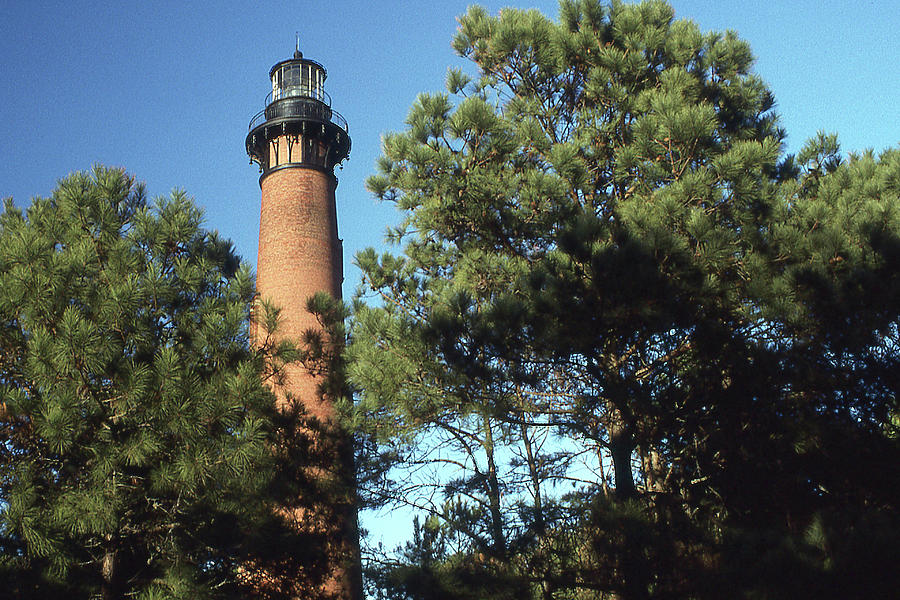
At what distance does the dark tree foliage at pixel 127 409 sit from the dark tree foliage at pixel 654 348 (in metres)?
1.55

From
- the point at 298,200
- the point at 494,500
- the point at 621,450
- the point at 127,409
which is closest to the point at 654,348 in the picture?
the point at 621,450

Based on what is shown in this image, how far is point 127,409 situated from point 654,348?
5155 mm

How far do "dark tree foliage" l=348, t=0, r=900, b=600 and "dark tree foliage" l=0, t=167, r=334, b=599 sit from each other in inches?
60.8

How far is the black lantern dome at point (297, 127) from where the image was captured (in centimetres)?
1819

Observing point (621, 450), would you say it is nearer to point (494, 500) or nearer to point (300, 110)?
point (494, 500)

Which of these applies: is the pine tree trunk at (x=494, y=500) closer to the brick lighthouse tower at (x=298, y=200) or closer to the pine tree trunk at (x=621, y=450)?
the pine tree trunk at (x=621, y=450)

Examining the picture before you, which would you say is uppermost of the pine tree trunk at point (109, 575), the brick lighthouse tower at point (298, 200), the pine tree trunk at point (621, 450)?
the brick lighthouse tower at point (298, 200)

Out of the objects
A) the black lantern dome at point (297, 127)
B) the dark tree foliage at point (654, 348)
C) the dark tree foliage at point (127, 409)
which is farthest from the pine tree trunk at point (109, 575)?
the black lantern dome at point (297, 127)

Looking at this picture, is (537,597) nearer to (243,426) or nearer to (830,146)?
(243,426)

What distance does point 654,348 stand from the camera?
7.34 metres

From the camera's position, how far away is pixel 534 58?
9.16 metres

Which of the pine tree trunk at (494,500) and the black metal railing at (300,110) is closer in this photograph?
the pine tree trunk at (494,500)

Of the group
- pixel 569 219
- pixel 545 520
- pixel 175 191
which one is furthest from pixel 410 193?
pixel 545 520

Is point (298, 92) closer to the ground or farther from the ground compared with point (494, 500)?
farther from the ground
